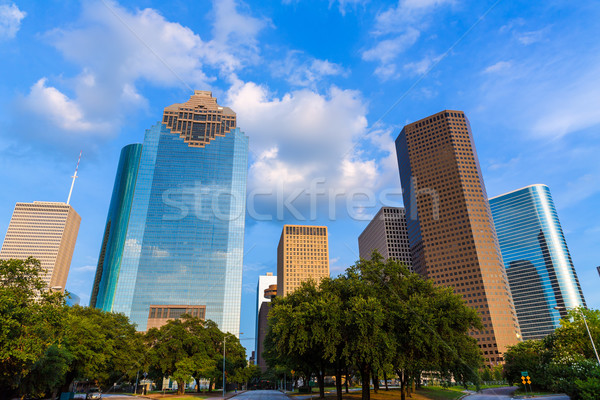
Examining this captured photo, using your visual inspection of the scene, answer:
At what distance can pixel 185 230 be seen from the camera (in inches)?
6344

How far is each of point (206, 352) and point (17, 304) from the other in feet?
163

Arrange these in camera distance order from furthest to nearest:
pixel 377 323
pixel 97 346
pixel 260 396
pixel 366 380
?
pixel 260 396, pixel 97 346, pixel 366 380, pixel 377 323

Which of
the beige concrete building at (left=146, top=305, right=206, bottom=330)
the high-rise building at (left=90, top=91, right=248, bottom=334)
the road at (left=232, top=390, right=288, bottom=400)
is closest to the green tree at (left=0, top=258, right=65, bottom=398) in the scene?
the road at (left=232, top=390, right=288, bottom=400)

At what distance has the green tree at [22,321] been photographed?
987 inches

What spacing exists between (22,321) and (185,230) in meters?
138

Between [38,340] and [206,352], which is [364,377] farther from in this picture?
[206,352]

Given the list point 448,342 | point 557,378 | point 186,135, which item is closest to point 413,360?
point 448,342

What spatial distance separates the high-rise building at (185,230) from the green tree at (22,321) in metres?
128

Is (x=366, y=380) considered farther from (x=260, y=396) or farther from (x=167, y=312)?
(x=167, y=312)

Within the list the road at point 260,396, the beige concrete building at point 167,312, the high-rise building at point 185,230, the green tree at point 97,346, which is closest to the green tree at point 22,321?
the green tree at point 97,346

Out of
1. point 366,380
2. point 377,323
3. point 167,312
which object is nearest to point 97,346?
point 366,380

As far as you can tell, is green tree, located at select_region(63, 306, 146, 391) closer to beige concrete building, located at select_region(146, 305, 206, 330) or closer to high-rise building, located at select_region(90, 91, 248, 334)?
beige concrete building, located at select_region(146, 305, 206, 330)

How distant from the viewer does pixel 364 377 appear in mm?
37188

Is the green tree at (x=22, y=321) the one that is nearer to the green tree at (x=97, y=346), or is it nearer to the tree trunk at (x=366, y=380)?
the green tree at (x=97, y=346)
